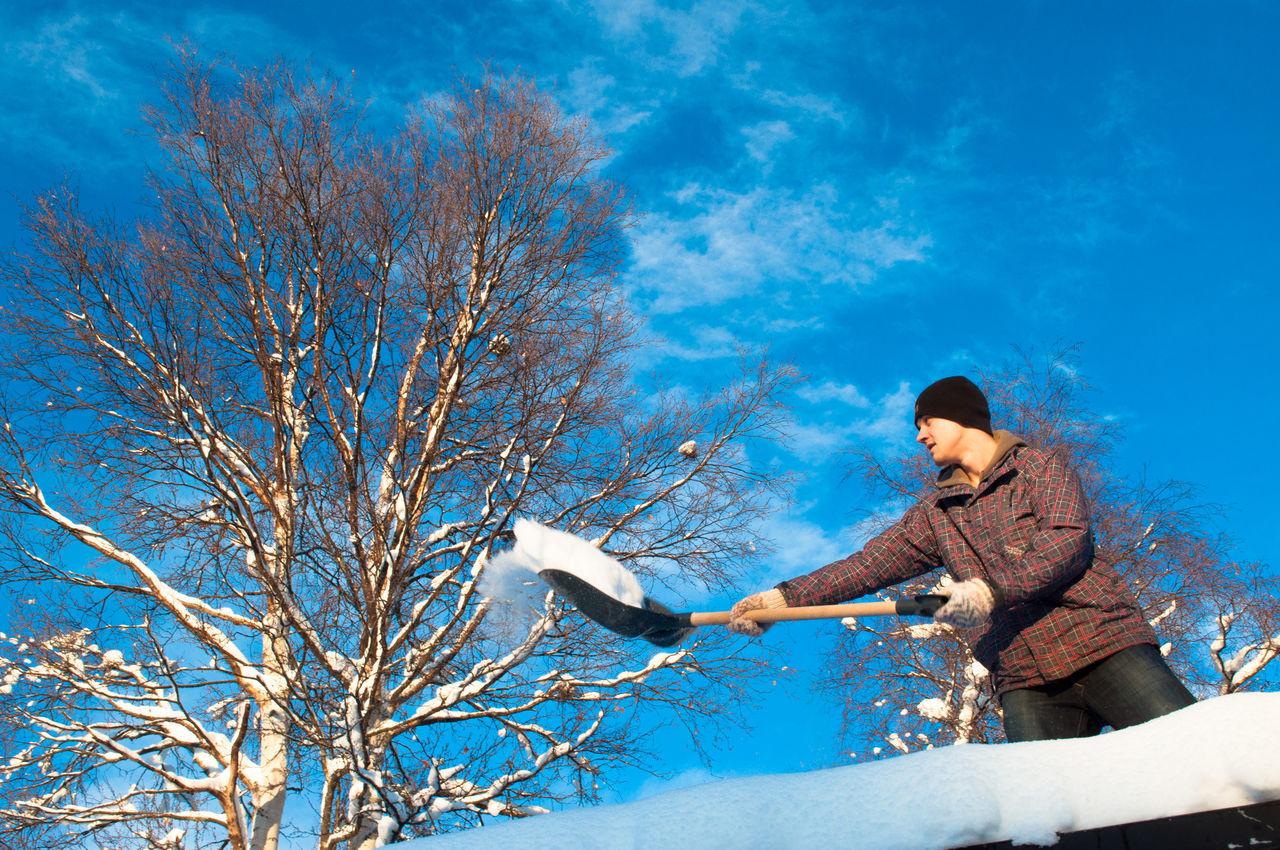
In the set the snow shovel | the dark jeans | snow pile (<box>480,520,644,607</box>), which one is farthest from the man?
snow pile (<box>480,520,644,607</box>)

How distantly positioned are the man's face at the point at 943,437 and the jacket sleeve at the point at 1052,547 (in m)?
0.32

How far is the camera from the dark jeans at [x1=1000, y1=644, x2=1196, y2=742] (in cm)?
207

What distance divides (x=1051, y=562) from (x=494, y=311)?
6.03m

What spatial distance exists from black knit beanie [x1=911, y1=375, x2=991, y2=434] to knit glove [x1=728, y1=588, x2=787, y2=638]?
2.51ft

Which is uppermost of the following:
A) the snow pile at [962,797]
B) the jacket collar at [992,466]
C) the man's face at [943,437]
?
the man's face at [943,437]

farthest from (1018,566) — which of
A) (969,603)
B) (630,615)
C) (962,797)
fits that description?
(630,615)

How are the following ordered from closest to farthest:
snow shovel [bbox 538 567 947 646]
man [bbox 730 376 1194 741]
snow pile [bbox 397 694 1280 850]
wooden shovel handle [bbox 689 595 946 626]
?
snow pile [bbox 397 694 1280 850], man [bbox 730 376 1194 741], wooden shovel handle [bbox 689 595 946 626], snow shovel [bbox 538 567 947 646]

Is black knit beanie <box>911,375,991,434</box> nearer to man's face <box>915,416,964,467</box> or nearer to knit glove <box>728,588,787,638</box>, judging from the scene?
man's face <box>915,416,964,467</box>

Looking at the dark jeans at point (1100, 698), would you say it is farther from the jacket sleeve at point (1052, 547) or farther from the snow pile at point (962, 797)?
the snow pile at point (962, 797)

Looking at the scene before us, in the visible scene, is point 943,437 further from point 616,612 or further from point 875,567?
point 616,612

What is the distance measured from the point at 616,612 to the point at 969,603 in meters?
1.26

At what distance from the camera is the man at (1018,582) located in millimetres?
2174

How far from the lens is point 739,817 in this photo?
1.31m

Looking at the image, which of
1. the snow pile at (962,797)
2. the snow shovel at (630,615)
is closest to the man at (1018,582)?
the snow shovel at (630,615)
